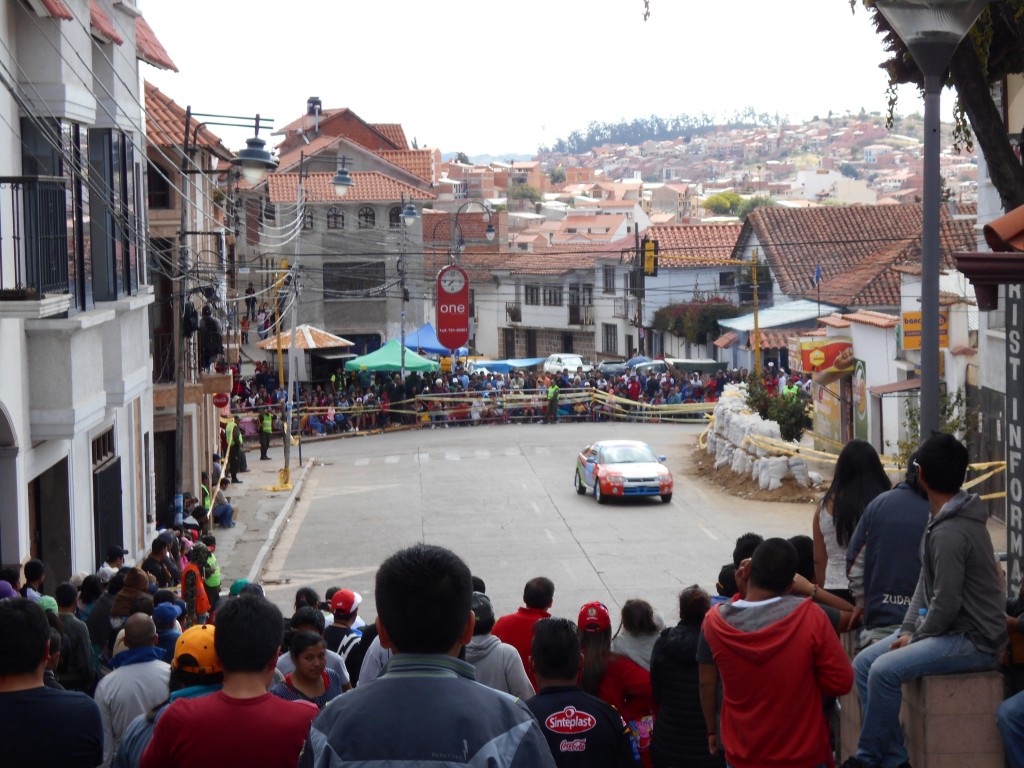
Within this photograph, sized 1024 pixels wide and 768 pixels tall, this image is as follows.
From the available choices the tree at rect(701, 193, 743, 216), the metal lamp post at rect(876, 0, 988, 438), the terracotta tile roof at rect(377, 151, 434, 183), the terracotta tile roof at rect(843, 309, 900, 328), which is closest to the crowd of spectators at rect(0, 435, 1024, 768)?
the metal lamp post at rect(876, 0, 988, 438)

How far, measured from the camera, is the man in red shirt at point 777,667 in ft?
17.7

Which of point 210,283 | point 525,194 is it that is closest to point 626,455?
point 210,283

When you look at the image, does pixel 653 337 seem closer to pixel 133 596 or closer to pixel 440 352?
pixel 440 352

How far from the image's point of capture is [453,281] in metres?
46.9

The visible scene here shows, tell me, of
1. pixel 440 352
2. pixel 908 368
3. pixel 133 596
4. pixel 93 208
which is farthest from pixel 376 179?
pixel 133 596

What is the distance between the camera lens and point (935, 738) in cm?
584

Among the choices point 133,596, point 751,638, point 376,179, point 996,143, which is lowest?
point 133,596

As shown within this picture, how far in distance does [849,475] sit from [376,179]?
5975 centimetres

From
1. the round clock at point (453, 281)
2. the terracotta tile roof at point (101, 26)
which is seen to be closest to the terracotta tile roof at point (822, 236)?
the round clock at point (453, 281)

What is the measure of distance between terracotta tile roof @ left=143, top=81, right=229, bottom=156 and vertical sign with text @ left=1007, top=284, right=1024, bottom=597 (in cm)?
1891

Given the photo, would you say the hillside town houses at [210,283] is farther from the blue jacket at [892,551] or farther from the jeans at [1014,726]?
the jeans at [1014,726]

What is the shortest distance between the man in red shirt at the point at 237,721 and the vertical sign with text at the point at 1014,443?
9.00 metres

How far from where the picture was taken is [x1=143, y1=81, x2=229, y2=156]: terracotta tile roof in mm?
29172

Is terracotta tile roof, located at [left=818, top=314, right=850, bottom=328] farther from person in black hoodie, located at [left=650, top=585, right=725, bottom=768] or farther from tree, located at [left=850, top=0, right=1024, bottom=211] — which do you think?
person in black hoodie, located at [left=650, top=585, right=725, bottom=768]
